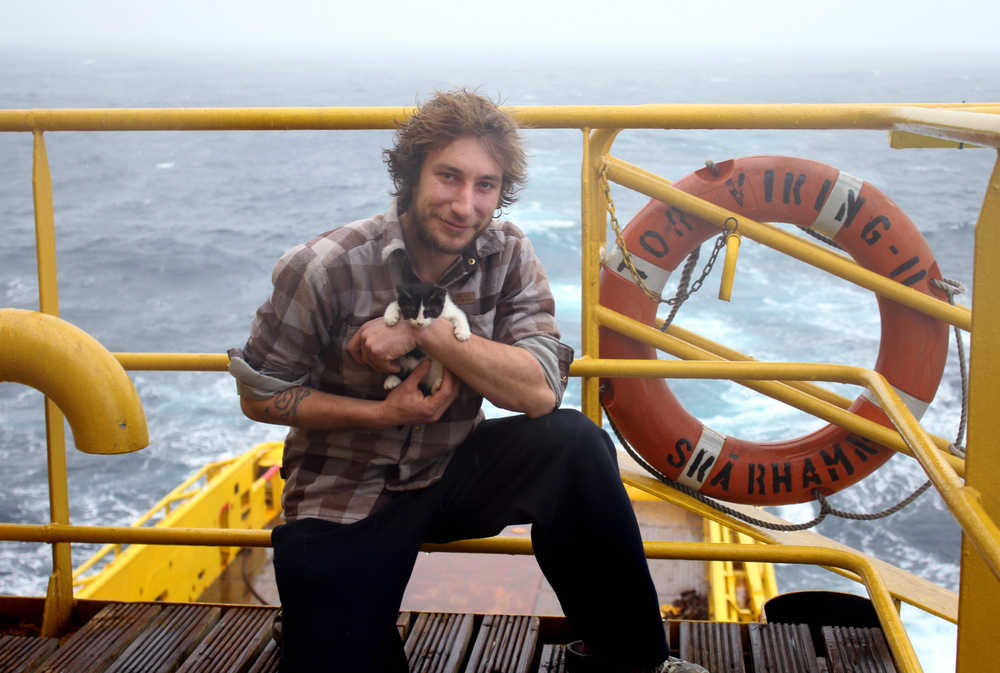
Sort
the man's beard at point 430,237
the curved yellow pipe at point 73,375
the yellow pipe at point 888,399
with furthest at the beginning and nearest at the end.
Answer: the man's beard at point 430,237 → the curved yellow pipe at point 73,375 → the yellow pipe at point 888,399

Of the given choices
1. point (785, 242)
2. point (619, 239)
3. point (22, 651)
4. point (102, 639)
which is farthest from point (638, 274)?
point (22, 651)

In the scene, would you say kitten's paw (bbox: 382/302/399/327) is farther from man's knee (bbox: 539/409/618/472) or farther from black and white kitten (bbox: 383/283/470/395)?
man's knee (bbox: 539/409/618/472)

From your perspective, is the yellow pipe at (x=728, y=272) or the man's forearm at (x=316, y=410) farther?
the yellow pipe at (x=728, y=272)

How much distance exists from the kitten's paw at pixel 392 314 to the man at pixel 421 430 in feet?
0.07

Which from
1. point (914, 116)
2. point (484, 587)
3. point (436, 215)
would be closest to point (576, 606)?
point (436, 215)

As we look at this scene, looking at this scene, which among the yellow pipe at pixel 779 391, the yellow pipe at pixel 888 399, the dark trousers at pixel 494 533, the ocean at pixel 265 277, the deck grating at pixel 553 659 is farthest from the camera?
the ocean at pixel 265 277

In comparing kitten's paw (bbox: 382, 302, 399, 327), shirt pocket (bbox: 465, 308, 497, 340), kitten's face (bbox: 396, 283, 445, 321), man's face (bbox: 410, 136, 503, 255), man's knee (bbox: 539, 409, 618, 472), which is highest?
man's face (bbox: 410, 136, 503, 255)

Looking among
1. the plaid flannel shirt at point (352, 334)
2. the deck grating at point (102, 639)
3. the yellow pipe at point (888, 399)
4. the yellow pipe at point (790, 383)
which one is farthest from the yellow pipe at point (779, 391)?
the deck grating at point (102, 639)

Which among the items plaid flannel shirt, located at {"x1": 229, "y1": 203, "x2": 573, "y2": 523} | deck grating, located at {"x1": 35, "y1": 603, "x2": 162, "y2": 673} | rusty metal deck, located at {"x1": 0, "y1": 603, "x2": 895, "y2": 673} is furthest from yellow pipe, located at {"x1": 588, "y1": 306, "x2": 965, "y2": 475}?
deck grating, located at {"x1": 35, "y1": 603, "x2": 162, "y2": 673}

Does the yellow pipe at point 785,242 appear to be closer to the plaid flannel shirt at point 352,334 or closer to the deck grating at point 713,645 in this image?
the plaid flannel shirt at point 352,334

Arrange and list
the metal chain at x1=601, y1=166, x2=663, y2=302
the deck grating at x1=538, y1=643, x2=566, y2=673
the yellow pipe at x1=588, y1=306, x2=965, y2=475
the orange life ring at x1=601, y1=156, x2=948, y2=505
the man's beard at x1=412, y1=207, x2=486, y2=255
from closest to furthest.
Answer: the man's beard at x1=412, y1=207, x2=486, y2=255
the deck grating at x1=538, y1=643, x2=566, y2=673
the metal chain at x1=601, y1=166, x2=663, y2=302
the yellow pipe at x1=588, y1=306, x2=965, y2=475
the orange life ring at x1=601, y1=156, x2=948, y2=505

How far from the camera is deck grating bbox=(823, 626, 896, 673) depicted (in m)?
1.94

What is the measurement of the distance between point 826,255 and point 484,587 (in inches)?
119

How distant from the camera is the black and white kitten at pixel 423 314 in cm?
163
